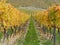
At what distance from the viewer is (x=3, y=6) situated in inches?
1933

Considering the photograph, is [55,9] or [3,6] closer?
[3,6]

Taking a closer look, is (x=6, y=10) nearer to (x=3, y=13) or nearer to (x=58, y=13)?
(x=3, y=13)

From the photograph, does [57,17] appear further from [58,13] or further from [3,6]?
[3,6]

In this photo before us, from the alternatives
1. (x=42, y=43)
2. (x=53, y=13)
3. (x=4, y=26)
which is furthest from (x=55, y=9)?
(x=4, y=26)

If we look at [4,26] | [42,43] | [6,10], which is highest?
[6,10]

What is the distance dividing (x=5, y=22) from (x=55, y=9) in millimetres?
9909

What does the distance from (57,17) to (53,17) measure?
939 millimetres

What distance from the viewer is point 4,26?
2058 inches

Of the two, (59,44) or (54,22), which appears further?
(54,22)

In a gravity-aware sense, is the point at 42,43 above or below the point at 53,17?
below

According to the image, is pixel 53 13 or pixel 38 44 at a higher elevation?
pixel 53 13

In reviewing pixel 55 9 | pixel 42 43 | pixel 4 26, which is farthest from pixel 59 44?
pixel 4 26

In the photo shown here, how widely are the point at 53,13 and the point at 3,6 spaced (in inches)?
398

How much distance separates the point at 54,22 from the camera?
52.9m
